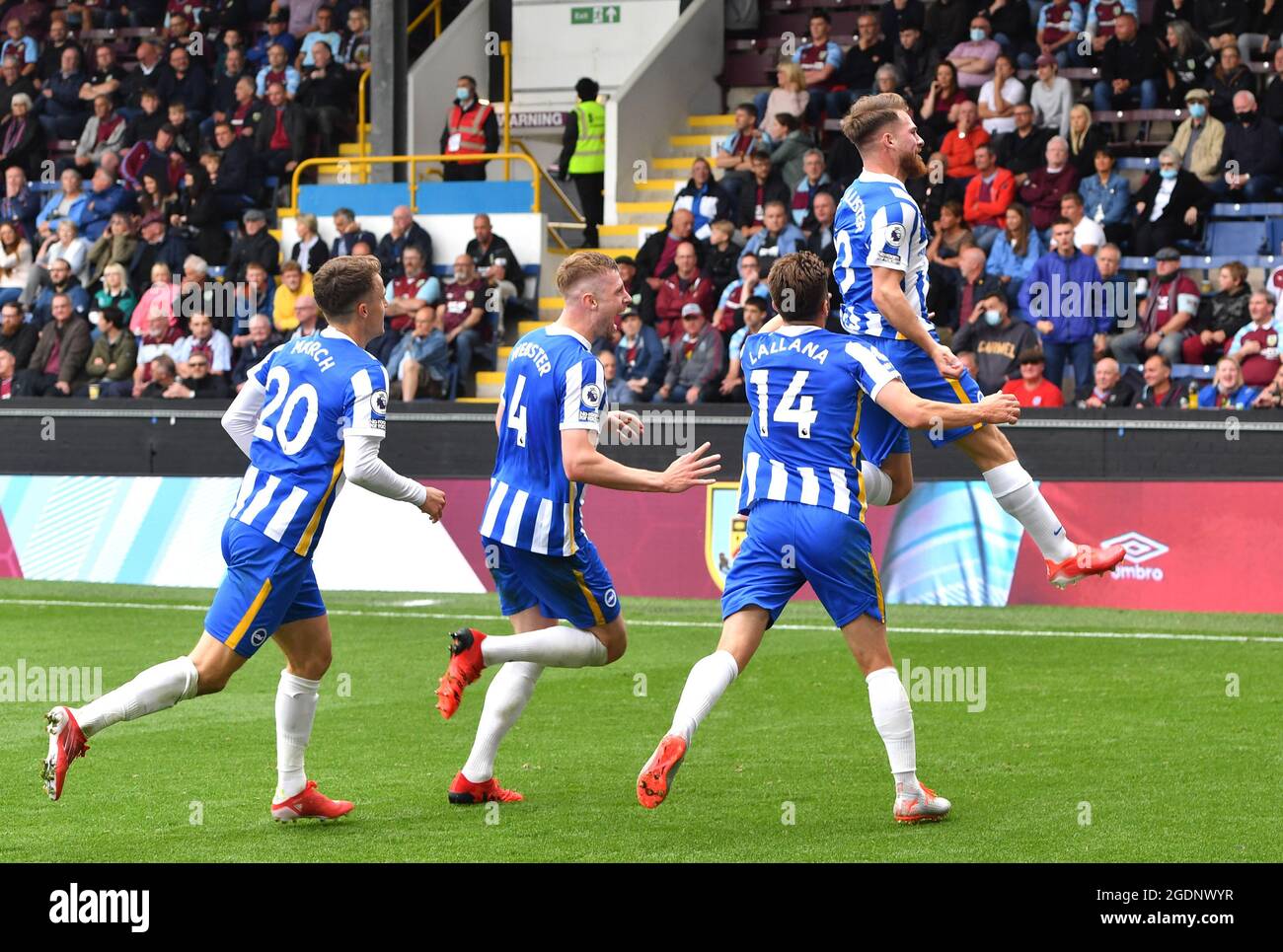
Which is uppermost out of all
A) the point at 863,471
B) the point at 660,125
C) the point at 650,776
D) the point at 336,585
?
the point at 660,125

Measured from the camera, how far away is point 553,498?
268 inches

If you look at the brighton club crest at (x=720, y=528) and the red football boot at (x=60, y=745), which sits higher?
the red football boot at (x=60, y=745)

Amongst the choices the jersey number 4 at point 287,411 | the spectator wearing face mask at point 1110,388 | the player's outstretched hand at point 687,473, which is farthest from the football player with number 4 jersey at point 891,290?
the spectator wearing face mask at point 1110,388

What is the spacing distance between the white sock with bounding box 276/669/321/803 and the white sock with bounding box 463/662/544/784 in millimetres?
687

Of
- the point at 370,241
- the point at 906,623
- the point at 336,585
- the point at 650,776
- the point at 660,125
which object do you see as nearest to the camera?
the point at 650,776

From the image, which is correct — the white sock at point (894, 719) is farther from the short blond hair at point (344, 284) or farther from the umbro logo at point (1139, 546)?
the umbro logo at point (1139, 546)

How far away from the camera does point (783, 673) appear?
11.0 meters

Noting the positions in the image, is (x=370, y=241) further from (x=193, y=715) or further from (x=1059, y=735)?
(x=1059, y=735)

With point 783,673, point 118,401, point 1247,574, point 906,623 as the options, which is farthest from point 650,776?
point 118,401

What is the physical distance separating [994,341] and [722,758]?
8.16 meters

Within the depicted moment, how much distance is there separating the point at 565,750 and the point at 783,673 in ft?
8.99

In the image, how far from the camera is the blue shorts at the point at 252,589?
6469 mm

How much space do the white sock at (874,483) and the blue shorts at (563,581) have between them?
1.08 metres

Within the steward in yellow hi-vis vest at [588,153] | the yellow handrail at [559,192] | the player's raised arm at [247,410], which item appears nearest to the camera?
the player's raised arm at [247,410]
